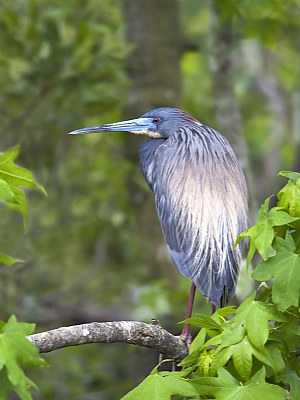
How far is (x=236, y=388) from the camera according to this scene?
7.68ft

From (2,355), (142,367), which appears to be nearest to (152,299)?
(142,367)

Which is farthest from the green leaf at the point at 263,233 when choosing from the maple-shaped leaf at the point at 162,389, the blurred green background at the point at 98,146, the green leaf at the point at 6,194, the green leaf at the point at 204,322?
the blurred green background at the point at 98,146

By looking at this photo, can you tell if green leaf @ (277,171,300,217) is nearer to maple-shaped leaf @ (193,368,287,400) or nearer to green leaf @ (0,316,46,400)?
maple-shaped leaf @ (193,368,287,400)

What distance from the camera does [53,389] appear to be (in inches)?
252

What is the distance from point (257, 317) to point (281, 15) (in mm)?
3703

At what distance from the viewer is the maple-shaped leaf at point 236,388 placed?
230 centimetres

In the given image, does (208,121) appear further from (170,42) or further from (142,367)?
(142,367)

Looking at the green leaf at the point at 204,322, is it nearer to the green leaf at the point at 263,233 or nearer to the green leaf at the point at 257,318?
the green leaf at the point at 257,318

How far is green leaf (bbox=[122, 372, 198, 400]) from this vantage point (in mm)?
2332

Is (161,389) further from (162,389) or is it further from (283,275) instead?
(283,275)

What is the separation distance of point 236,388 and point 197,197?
1.86 m

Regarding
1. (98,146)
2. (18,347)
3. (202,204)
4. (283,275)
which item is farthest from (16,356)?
(98,146)

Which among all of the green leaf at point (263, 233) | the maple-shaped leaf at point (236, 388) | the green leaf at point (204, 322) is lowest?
the maple-shaped leaf at point (236, 388)

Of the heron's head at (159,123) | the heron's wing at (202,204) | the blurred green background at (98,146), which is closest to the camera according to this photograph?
the heron's wing at (202,204)
